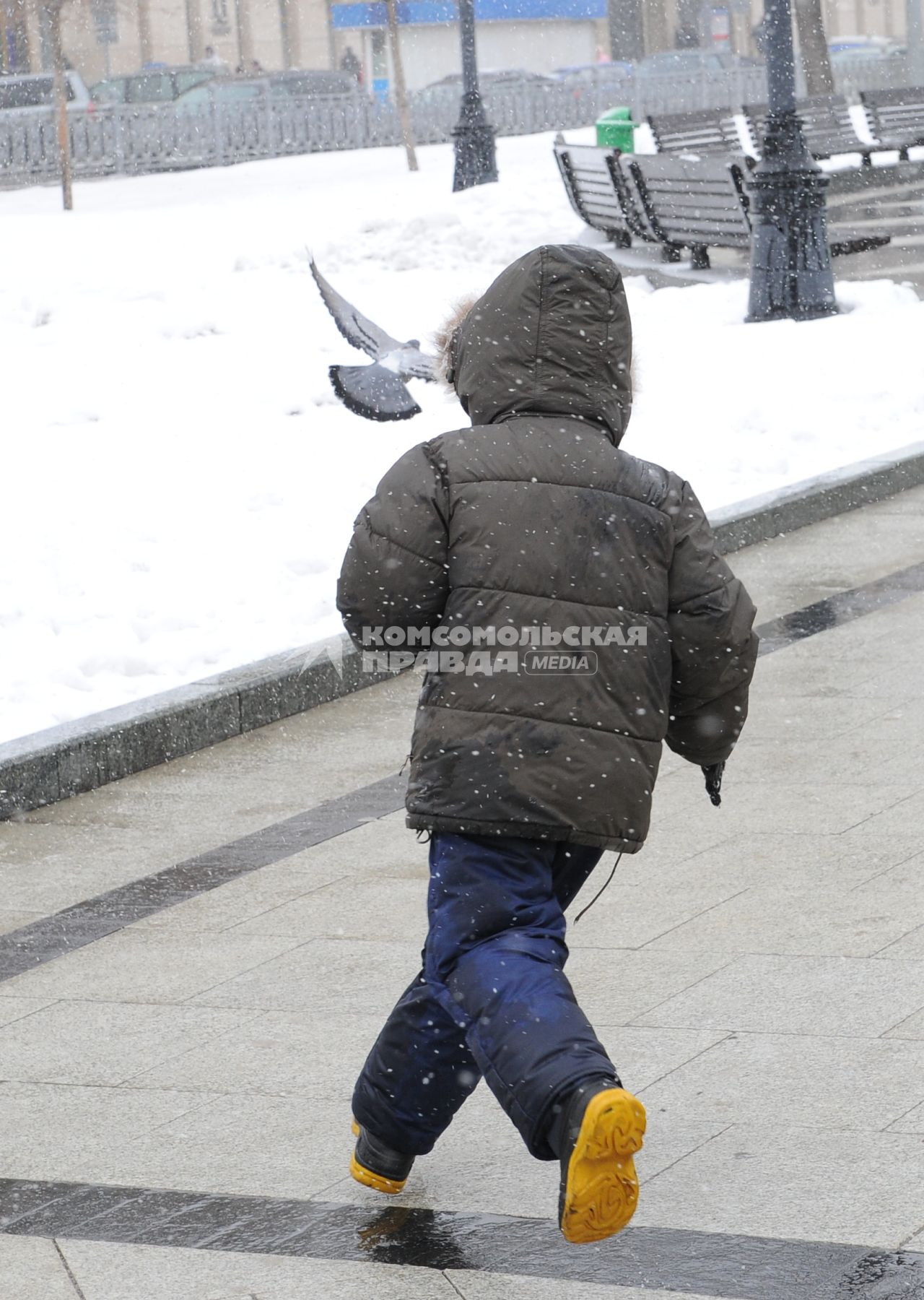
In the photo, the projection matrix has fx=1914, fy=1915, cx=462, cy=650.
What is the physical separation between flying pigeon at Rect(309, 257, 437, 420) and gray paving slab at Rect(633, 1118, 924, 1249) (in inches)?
238

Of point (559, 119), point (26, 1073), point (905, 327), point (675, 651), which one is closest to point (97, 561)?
point (26, 1073)

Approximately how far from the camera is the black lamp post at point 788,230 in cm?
1280

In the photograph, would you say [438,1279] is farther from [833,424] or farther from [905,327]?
[905,327]

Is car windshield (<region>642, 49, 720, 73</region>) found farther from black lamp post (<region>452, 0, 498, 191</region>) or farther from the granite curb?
the granite curb

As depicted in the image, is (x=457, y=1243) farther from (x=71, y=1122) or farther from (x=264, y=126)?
(x=264, y=126)

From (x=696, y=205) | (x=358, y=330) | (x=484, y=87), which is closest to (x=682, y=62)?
(x=484, y=87)

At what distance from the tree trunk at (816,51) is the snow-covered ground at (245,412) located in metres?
11.9

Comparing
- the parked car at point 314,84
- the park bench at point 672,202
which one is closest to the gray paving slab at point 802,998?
the park bench at point 672,202

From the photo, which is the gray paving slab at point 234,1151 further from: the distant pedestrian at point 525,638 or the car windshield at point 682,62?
the car windshield at point 682,62

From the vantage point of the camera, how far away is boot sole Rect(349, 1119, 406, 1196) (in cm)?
313

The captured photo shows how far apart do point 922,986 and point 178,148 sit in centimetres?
2837

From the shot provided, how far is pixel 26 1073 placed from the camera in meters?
3.76

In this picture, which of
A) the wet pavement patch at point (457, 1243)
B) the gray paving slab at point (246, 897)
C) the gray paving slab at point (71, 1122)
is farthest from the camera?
the gray paving slab at point (246, 897)

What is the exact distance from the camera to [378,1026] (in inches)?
153
